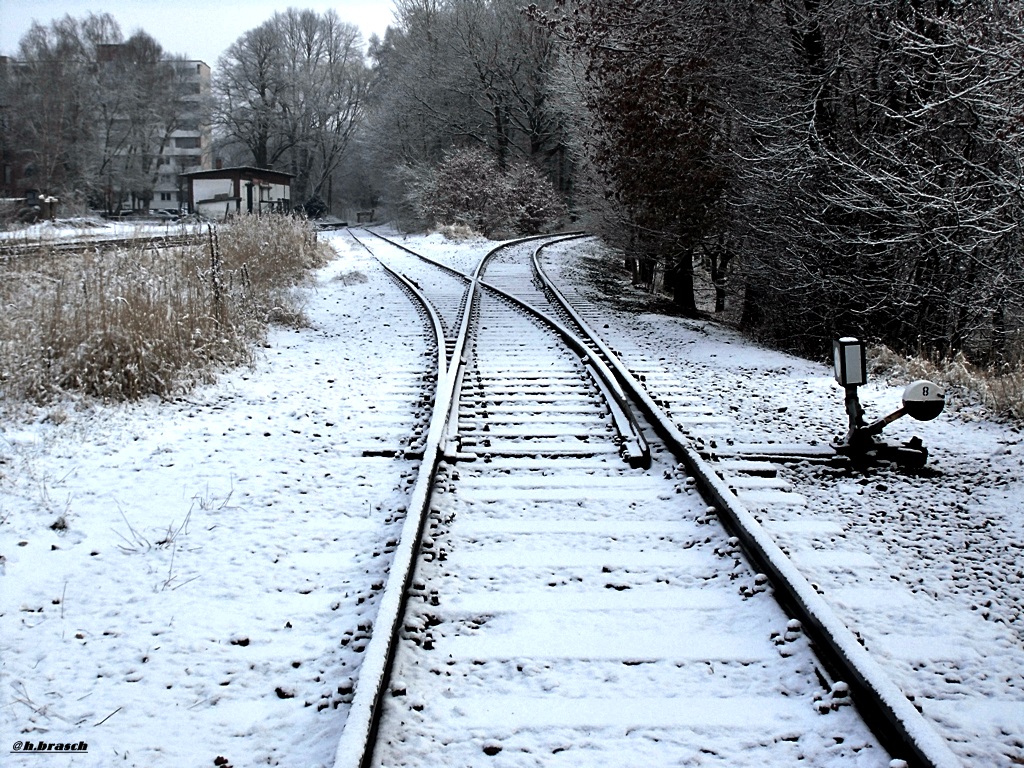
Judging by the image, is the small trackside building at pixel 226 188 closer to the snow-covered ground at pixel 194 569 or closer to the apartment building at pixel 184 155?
the apartment building at pixel 184 155

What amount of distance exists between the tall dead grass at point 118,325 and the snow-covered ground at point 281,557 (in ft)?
1.27

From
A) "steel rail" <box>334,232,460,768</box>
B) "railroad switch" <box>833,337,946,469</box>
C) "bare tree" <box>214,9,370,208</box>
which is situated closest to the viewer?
"steel rail" <box>334,232,460,768</box>

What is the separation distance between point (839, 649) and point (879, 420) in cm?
291

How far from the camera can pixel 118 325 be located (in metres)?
7.23

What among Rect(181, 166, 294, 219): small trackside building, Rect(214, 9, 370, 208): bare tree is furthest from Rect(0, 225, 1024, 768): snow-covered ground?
Rect(214, 9, 370, 208): bare tree

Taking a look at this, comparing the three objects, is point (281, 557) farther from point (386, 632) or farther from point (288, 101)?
point (288, 101)

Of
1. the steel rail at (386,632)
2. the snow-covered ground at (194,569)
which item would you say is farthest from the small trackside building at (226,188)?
the steel rail at (386,632)

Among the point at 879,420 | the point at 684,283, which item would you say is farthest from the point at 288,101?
the point at 879,420

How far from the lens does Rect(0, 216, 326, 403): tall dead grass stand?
270 inches

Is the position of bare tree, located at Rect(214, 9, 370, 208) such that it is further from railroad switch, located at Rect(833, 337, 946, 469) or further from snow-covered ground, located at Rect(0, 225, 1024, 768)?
railroad switch, located at Rect(833, 337, 946, 469)

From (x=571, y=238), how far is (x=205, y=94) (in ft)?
175

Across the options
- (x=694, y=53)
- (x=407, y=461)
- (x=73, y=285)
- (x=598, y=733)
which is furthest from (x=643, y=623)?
(x=694, y=53)

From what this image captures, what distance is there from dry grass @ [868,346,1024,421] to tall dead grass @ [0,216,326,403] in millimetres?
6536

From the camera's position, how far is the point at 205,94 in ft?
246
